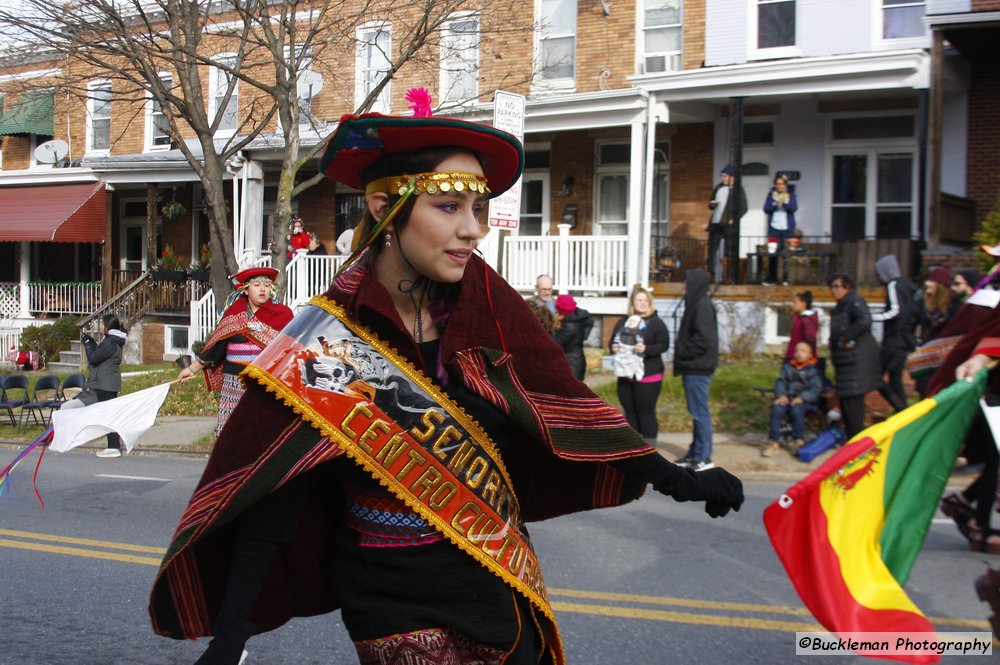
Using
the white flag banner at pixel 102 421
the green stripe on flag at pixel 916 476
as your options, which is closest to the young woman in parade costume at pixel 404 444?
the green stripe on flag at pixel 916 476

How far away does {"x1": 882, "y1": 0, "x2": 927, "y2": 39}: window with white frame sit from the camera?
17078 mm

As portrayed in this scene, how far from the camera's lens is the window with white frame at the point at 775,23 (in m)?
18.1

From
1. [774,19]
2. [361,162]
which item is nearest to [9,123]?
[774,19]

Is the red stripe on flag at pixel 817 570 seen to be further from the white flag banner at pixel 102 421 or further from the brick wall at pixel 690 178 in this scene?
the brick wall at pixel 690 178

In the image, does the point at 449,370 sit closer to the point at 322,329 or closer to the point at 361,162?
the point at 322,329

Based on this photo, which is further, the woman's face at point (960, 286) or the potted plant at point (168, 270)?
the potted plant at point (168, 270)

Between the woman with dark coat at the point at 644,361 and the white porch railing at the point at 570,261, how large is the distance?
7883 mm

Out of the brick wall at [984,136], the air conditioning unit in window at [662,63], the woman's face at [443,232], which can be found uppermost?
the air conditioning unit in window at [662,63]

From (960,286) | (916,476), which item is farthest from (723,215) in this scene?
(916,476)

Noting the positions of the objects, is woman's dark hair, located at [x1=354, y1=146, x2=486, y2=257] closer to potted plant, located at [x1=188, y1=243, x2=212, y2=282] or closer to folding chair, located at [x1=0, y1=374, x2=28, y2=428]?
folding chair, located at [x1=0, y1=374, x2=28, y2=428]

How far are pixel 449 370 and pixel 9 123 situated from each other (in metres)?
29.6

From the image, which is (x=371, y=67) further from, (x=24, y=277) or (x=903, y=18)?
(x=24, y=277)

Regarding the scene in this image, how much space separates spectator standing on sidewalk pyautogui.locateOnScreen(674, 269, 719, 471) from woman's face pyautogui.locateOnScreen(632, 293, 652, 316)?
1.42 feet

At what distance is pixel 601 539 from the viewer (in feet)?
23.9
